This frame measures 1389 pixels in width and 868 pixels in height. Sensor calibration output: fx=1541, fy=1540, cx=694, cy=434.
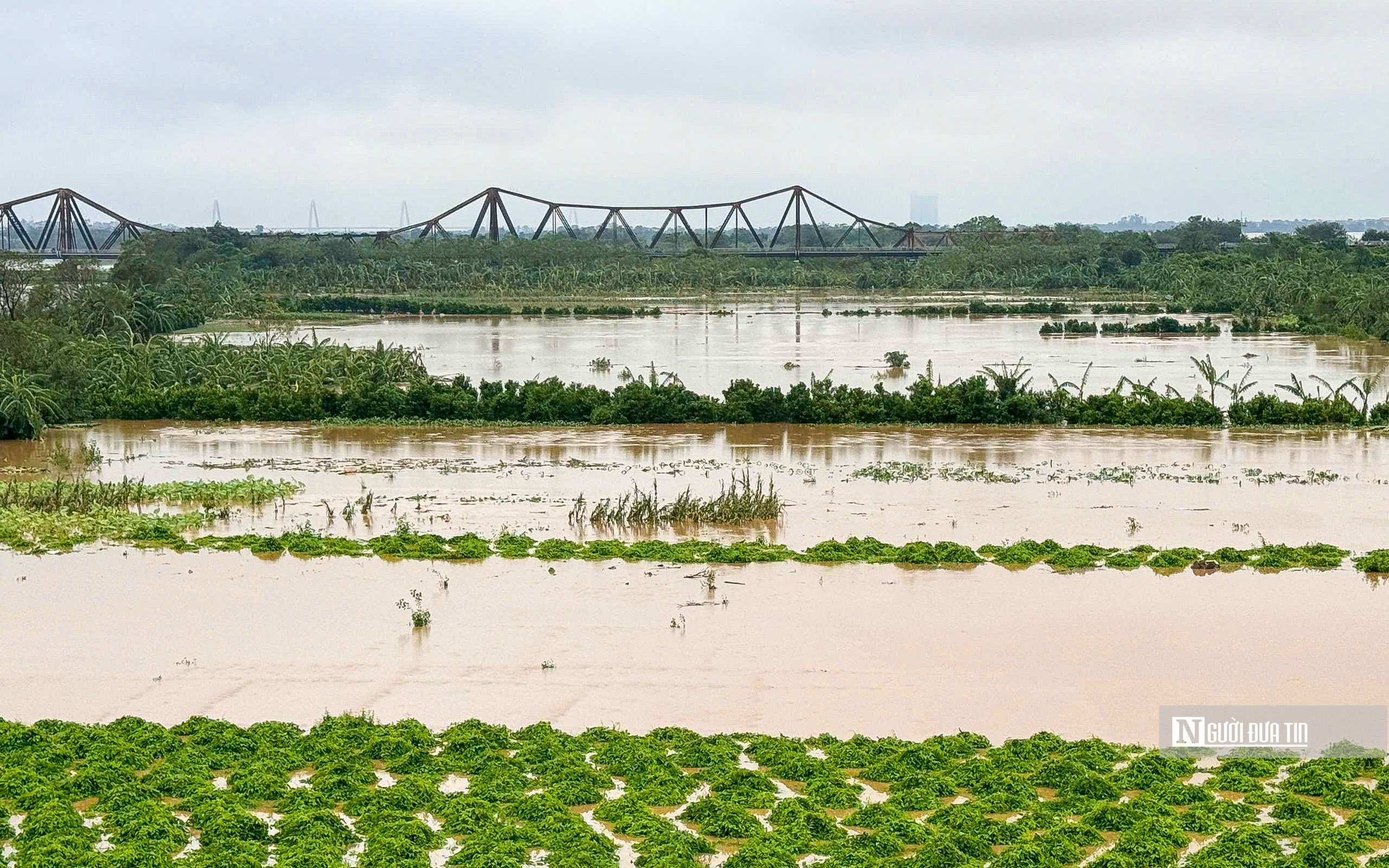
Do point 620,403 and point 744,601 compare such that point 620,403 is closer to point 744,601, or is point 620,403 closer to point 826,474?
point 826,474

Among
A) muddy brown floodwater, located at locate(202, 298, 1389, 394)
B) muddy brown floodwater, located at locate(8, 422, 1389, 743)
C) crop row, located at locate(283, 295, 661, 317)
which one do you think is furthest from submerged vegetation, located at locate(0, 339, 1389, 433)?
crop row, located at locate(283, 295, 661, 317)

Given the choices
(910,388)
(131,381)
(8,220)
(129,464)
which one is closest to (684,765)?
(129,464)

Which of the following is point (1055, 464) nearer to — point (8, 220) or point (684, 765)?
point (684, 765)

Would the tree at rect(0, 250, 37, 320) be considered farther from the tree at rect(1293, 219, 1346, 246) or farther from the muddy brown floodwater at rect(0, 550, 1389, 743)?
the tree at rect(1293, 219, 1346, 246)

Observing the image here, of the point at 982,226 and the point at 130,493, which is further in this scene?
the point at 982,226

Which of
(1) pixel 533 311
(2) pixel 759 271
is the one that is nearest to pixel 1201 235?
(2) pixel 759 271

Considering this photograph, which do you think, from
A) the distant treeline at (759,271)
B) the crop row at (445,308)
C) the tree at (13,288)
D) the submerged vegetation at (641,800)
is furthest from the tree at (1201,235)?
the submerged vegetation at (641,800)
